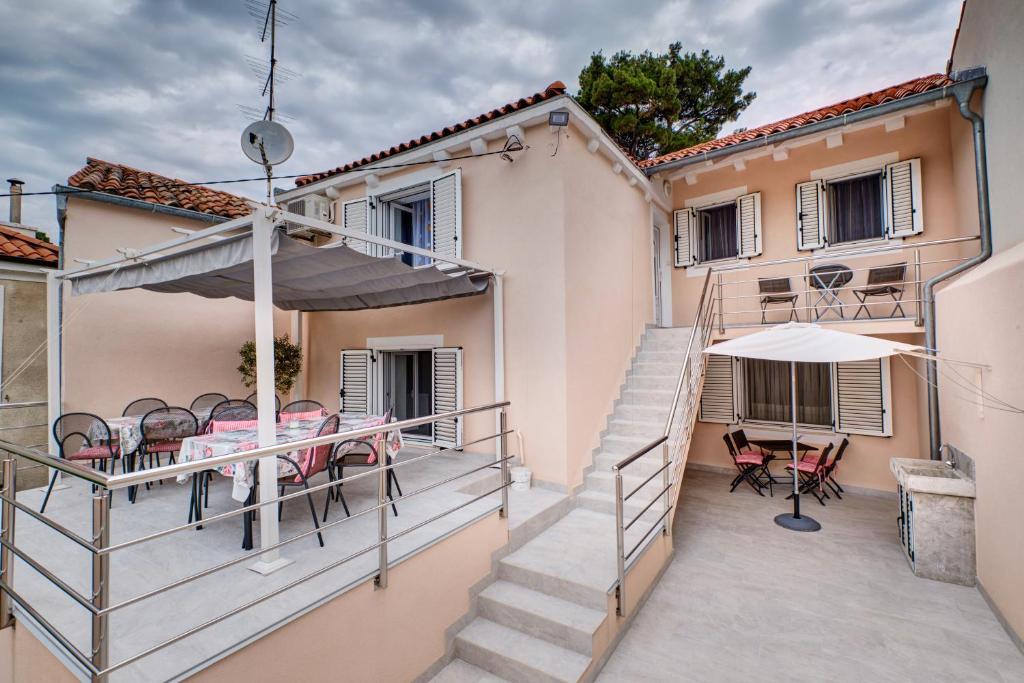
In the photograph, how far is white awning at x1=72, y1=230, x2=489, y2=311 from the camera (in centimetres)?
407

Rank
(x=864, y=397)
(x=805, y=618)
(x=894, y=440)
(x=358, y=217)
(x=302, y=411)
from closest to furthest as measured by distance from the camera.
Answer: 1. (x=805, y=618)
2. (x=302, y=411)
3. (x=894, y=440)
4. (x=864, y=397)
5. (x=358, y=217)

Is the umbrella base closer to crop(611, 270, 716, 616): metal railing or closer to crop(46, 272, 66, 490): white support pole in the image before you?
crop(611, 270, 716, 616): metal railing

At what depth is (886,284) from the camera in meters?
6.83

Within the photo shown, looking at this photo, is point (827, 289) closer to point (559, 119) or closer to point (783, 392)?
point (783, 392)

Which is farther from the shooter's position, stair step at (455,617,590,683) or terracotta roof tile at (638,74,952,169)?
terracotta roof tile at (638,74,952,169)

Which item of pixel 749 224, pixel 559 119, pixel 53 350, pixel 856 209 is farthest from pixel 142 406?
pixel 856 209

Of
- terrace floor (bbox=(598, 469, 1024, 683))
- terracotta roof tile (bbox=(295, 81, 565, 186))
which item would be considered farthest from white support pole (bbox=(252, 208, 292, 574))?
terracotta roof tile (bbox=(295, 81, 565, 186))

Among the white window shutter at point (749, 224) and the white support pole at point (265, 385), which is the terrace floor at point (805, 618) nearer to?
the white support pole at point (265, 385)

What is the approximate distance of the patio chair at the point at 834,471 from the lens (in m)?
7.43

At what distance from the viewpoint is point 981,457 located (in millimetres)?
4605

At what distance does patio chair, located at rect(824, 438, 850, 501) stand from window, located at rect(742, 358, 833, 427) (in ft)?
2.35

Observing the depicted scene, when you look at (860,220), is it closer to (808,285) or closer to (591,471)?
(808,285)

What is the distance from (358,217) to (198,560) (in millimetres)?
6295

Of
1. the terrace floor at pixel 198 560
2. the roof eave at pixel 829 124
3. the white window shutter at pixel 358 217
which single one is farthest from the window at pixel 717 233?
the white window shutter at pixel 358 217
